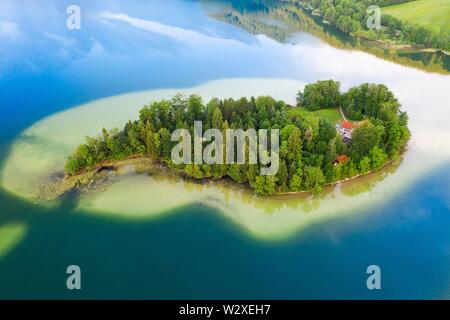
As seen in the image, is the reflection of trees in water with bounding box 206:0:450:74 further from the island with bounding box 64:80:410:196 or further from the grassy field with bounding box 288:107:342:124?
the island with bounding box 64:80:410:196

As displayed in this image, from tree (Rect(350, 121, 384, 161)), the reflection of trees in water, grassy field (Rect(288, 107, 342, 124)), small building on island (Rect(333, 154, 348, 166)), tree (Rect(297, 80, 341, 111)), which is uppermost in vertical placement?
the reflection of trees in water

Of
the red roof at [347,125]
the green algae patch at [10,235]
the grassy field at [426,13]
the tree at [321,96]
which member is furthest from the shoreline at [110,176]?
the grassy field at [426,13]

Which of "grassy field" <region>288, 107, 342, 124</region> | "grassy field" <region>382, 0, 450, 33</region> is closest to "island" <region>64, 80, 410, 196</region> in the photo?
"grassy field" <region>288, 107, 342, 124</region>

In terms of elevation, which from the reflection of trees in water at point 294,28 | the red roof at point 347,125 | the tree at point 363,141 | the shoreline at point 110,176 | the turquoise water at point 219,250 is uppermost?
the reflection of trees in water at point 294,28

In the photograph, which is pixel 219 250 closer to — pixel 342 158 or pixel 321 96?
pixel 342 158

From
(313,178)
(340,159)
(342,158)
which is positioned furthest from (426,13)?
(313,178)

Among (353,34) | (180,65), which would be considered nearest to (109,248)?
(180,65)

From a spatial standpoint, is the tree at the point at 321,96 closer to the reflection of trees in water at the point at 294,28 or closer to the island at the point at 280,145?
the island at the point at 280,145
